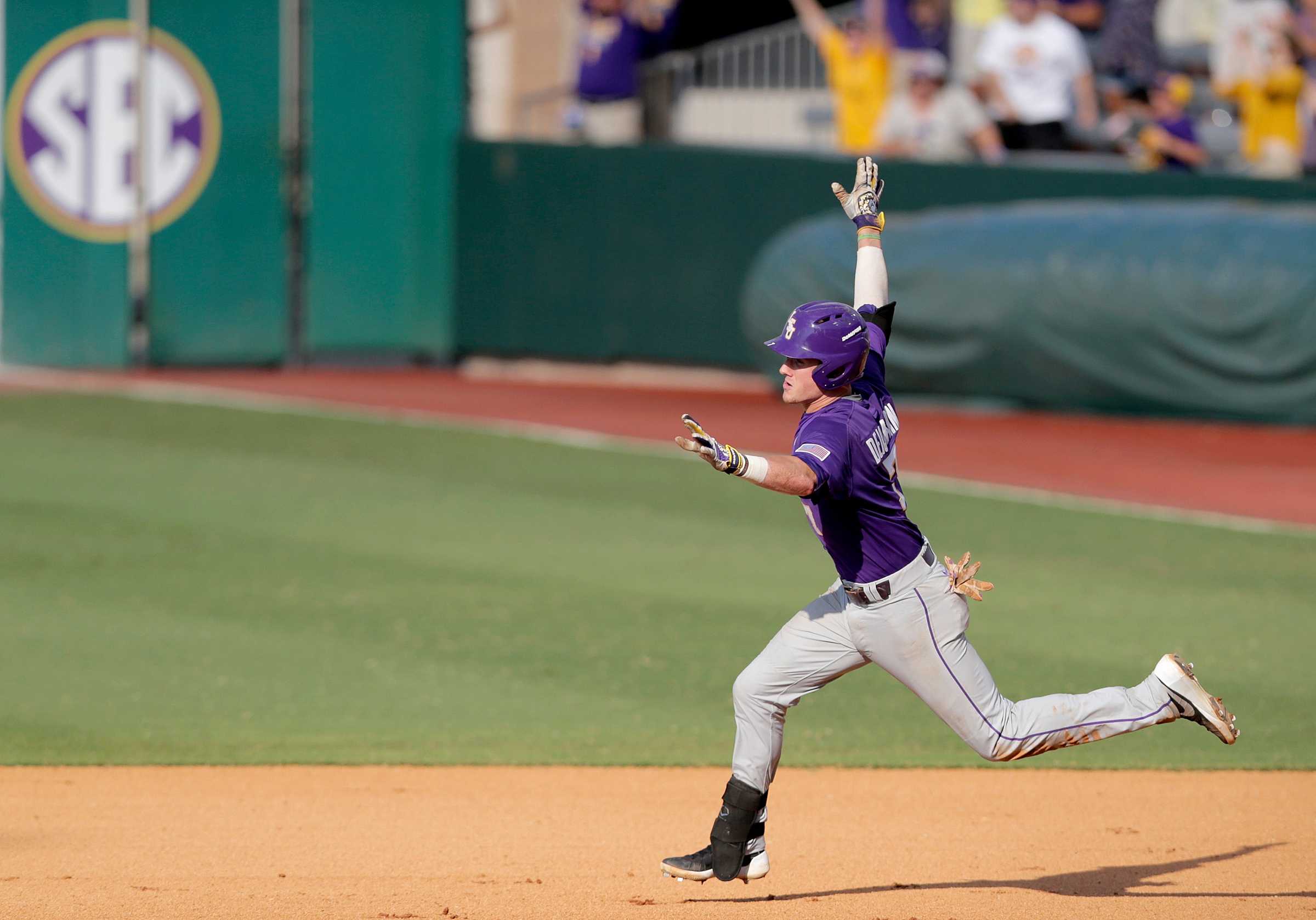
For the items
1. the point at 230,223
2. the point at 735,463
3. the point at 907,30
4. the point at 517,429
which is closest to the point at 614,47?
the point at 907,30

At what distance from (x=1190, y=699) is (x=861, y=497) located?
3.80 feet

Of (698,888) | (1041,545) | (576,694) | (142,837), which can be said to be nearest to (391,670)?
(576,694)

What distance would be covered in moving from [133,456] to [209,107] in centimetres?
656

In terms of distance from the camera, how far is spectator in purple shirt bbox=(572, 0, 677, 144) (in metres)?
21.9

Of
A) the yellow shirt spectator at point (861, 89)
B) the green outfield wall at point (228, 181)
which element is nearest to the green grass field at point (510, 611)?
the green outfield wall at point (228, 181)

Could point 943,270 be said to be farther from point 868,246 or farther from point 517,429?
point 868,246

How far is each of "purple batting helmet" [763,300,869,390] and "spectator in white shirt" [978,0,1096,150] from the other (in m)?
13.5

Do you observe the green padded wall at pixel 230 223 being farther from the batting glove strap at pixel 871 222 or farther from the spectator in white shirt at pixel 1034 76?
the batting glove strap at pixel 871 222

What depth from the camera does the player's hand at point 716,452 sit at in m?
4.98

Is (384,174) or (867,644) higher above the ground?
(384,174)

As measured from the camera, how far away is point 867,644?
18.3 feet

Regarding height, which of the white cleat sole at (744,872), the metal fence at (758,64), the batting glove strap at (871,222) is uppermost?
the metal fence at (758,64)

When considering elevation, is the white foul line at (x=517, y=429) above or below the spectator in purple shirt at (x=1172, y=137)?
below

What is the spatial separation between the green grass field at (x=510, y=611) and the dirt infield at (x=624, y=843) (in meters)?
0.33
